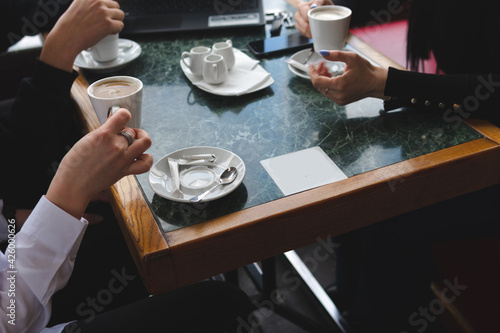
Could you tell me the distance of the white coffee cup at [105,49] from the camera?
127 cm

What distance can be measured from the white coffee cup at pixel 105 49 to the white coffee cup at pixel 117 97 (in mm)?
324

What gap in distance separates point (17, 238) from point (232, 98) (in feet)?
2.01

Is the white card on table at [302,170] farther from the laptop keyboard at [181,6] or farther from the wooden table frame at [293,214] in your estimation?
the laptop keyboard at [181,6]

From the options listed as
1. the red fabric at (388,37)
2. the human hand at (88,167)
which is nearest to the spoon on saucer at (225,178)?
the human hand at (88,167)

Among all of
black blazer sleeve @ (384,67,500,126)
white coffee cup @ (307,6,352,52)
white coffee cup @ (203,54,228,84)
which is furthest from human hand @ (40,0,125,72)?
black blazer sleeve @ (384,67,500,126)

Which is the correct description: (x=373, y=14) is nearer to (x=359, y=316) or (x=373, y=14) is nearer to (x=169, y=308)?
(x=359, y=316)

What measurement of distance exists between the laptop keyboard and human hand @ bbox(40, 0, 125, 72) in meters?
0.40

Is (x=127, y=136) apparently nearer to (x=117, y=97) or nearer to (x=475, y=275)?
(x=117, y=97)

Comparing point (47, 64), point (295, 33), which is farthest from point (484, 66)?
point (47, 64)

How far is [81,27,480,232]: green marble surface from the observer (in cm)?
85

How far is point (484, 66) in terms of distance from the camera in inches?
46.2

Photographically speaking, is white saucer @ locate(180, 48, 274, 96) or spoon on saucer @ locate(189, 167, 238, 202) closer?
spoon on saucer @ locate(189, 167, 238, 202)

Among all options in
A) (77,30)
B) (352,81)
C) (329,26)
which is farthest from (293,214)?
(77,30)

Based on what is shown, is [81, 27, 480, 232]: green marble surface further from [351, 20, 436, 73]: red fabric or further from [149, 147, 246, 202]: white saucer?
[351, 20, 436, 73]: red fabric
